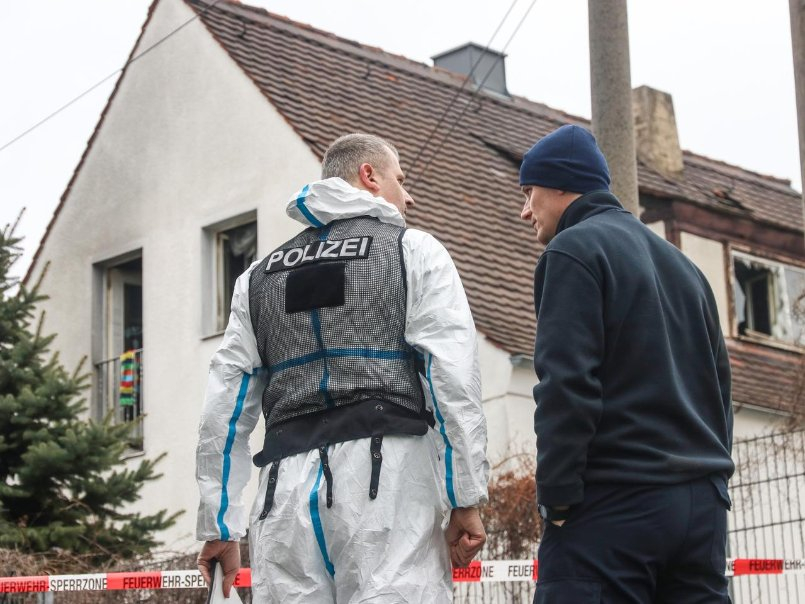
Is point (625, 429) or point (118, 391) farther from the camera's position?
point (118, 391)

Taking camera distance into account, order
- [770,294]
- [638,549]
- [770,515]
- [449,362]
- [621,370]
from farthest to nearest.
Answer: [770,294], [770,515], [449,362], [621,370], [638,549]

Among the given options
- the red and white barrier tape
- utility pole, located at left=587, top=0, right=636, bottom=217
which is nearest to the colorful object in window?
the red and white barrier tape

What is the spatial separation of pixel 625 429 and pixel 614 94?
5.00m

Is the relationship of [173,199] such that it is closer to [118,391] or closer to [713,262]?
[118,391]

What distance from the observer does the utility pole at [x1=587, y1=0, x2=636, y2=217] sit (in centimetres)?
881

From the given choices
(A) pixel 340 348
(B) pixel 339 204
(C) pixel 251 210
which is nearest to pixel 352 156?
(B) pixel 339 204

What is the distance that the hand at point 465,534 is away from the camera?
473cm

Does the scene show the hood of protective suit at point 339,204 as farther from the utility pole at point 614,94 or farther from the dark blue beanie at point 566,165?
the utility pole at point 614,94

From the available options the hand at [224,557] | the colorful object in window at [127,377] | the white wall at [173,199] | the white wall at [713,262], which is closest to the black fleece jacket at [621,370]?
the hand at [224,557]

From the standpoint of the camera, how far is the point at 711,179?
2120 cm

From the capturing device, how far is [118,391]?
19.0m

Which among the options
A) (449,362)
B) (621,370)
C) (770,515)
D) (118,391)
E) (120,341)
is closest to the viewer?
(621,370)

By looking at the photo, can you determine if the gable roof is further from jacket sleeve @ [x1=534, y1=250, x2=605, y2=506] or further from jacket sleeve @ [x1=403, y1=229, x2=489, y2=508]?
jacket sleeve @ [x1=534, y1=250, x2=605, y2=506]

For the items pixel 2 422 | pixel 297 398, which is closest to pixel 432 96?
pixel 2 422
